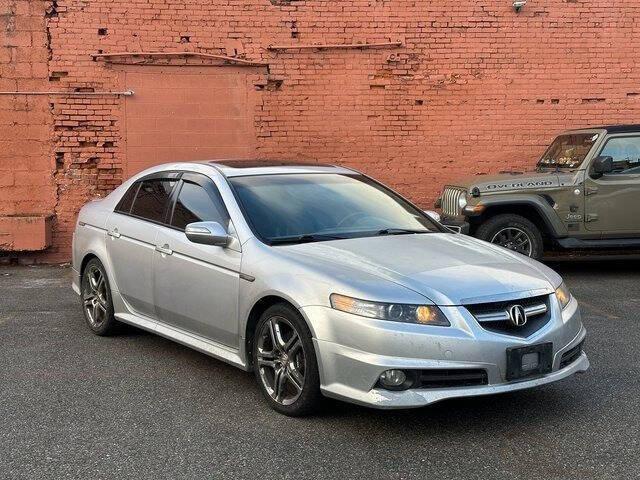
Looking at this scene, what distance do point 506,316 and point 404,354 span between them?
63 centimetres

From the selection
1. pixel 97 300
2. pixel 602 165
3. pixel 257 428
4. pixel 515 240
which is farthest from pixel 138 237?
pixel 602 165

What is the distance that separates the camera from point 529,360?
4.07 meters

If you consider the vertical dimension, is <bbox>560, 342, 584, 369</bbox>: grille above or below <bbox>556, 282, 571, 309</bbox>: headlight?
below

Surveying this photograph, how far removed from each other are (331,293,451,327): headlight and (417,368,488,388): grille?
252mm

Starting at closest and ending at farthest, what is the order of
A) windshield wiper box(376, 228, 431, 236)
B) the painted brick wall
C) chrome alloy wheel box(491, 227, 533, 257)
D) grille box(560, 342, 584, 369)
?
grille box(560, 342, 584, 369) → windshield wiper box(376, 228, 431, 236) → chrome alloy wheel box(491, 227, 533, 257) → the painted brick wall

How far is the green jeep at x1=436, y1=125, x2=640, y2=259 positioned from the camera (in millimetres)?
9195

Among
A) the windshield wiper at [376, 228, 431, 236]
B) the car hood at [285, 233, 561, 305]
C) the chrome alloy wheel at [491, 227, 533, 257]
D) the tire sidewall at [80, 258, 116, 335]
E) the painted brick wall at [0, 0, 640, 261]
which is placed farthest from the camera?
the painted brick wall at [0, 0, 640, 261]

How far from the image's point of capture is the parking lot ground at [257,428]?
12.2 ft

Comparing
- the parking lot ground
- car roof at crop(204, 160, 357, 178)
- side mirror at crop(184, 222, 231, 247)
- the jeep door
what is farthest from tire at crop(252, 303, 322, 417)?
the jeep door

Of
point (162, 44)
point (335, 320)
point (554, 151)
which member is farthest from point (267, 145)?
point (335, 320)

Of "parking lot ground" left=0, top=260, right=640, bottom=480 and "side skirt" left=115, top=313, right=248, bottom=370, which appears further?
"side skirt" left=115, top=313, right=248, bottom=370

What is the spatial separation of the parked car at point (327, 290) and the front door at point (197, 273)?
1 cm

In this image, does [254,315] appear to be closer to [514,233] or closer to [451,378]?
[451,378]

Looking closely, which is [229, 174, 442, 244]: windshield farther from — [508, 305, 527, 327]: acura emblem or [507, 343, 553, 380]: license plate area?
[507, 343, 553, 380]: license plate area
